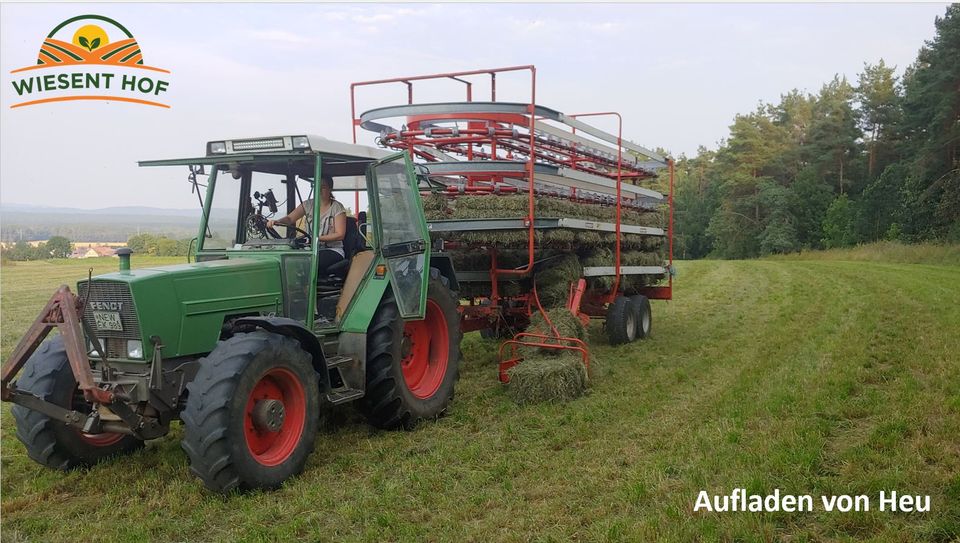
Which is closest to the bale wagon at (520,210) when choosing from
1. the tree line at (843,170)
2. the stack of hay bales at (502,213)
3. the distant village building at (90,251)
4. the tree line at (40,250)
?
the stack of hay bales at (502,213)

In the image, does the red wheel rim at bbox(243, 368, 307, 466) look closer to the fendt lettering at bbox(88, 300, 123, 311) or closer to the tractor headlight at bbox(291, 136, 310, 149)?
the fendt lettering at bbox(88, 300, 123, 311)

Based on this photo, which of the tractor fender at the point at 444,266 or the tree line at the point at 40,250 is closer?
the tractor fender at the point at 444,266

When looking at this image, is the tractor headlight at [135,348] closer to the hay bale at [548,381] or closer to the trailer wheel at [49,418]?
the trailer wheel at [49,418]

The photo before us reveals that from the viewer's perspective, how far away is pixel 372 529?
12.7ft

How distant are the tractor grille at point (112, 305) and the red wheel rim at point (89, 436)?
20.2 inches

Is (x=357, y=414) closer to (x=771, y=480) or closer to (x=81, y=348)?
(x=81, y=348)

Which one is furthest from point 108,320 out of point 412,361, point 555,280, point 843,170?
point 843,170

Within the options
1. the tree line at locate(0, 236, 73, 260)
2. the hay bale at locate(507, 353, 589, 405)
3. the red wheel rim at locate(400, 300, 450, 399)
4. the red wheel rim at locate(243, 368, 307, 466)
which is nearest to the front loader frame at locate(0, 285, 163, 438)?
the red wheel rim at locate(243, 368, 307, 466)

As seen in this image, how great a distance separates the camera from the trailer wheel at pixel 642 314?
33.4 ft

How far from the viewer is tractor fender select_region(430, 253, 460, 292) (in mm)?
6879

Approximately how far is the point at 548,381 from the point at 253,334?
9.84 ft

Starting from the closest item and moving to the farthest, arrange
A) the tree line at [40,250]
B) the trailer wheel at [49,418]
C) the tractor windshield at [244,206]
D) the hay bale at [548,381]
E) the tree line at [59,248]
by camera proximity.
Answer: the trailer wheel at [49,418]
the tractor windshield at [244,206]
the tree line at [59,248]
the hay bale at [548,381]
the tree line at [40,250]

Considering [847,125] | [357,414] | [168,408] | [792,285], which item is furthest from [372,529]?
[847,125]

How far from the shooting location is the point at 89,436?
502cm
